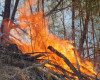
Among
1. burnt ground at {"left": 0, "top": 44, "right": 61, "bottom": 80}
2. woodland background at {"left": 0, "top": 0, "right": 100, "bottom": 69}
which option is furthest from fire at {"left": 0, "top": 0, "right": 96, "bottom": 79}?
burnt ground at {"left": 0, "top": 44, "right": 61, "bottom": 80}

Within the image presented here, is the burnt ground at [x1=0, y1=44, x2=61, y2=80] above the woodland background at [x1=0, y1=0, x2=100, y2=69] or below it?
below

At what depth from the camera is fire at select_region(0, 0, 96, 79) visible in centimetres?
463

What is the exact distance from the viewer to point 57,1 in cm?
752

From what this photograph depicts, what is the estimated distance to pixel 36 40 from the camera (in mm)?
5352

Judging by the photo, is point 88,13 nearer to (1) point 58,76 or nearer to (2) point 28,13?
(2) point 28,13

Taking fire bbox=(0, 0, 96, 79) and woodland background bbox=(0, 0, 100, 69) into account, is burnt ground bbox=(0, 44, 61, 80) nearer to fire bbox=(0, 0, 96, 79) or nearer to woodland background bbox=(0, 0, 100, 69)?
fire bbox=(0, 0, 96, 79)

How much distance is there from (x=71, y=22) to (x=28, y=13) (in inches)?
110

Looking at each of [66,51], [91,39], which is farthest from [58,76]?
[91,39]

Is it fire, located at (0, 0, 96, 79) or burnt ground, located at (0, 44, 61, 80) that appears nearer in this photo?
burnt ground, located at (0, 44, 61, 80)

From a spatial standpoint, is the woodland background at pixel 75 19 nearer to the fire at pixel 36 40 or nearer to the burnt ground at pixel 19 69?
the fire at pixel 36 40

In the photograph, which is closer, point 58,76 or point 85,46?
point 58,76

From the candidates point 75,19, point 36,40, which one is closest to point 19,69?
point 36,40

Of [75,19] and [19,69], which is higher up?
[75,19]

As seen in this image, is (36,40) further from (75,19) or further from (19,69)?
(75,19)
